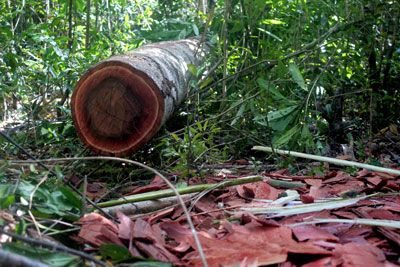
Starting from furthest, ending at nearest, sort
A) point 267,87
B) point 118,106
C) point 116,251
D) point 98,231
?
point 267,87
point 118,106
point 98,231
point 116,251

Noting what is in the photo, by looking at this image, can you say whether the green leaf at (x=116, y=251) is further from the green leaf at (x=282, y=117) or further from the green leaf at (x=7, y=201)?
the green leaf at (x=282, y=117)

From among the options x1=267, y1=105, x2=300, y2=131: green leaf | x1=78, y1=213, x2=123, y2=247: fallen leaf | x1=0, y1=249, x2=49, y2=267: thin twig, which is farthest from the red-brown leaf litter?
x1=267, y1=105, x2=300, y2=131: green leaf

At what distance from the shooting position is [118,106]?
273cm

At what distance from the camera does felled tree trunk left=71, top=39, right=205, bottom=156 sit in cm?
272

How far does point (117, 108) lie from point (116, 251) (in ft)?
4.83

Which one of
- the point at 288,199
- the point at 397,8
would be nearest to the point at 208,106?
the point at 397,8

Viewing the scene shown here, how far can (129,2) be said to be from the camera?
7.59 metres

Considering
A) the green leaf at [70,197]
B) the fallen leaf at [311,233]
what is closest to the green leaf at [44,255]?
the green leaf at [70,197]

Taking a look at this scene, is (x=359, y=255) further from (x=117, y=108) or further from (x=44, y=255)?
(x=117, y=108)

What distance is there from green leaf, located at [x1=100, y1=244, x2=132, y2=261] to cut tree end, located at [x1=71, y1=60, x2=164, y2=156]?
4.62 ft

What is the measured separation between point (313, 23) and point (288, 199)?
2364mm

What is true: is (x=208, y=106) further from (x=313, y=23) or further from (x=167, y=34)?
(x=167, y=34)

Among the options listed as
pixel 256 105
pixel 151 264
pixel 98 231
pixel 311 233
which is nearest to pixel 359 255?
pixel 311 233

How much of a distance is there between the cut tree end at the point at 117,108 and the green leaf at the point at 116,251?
141 centimetres
